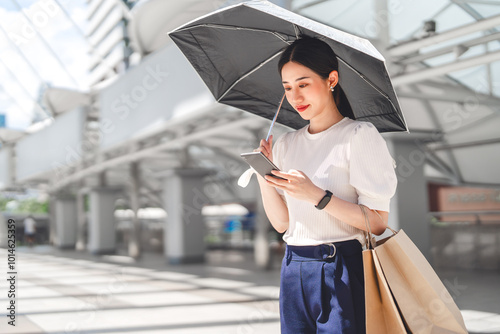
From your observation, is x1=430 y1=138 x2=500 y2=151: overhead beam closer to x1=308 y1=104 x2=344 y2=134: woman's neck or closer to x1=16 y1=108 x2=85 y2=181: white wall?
x1=16 y1=108 x2=85 y2=181: white wall

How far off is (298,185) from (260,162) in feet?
0.43

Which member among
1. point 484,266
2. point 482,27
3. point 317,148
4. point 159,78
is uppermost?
point 159,78

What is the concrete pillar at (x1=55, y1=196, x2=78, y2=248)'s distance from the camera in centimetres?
3143

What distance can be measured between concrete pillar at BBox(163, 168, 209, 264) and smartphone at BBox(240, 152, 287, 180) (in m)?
15.9

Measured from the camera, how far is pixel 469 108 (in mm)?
13383

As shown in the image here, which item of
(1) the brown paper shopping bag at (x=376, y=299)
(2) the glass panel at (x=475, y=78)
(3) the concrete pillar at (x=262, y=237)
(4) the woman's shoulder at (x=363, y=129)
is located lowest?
(3) the concrete pillar at (x=262, y=237)

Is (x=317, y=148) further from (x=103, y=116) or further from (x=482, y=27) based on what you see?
(x=103, y=116)

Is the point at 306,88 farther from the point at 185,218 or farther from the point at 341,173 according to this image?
the point at 185,218

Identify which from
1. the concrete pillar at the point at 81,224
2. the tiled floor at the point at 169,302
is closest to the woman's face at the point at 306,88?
the tiled floor at the point at 169,302

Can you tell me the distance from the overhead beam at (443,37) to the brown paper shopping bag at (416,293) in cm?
611

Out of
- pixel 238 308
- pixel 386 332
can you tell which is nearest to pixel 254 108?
pixel 386 332

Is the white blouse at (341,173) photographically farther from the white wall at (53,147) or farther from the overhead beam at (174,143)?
the white wall at (53,147)

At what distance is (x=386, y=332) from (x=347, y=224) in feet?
1.14

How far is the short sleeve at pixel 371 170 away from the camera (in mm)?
1596
